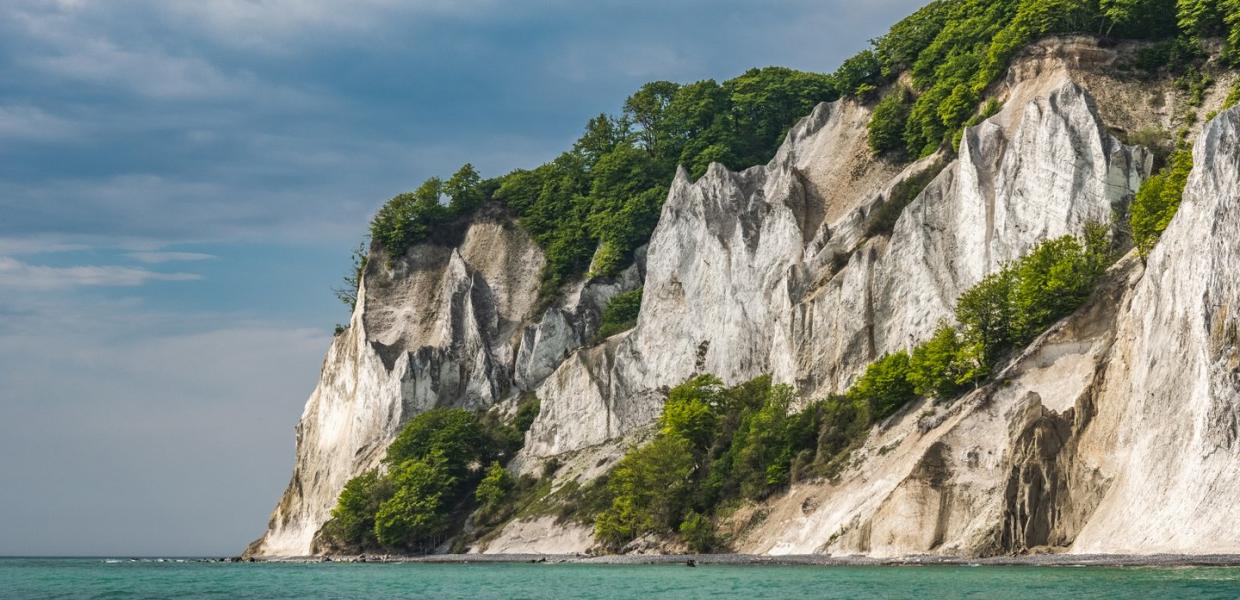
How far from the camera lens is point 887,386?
5822 centimetres

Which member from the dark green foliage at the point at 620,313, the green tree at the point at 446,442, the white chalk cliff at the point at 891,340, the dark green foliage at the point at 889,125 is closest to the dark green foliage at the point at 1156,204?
the white chalk cliff at the point at 891,340

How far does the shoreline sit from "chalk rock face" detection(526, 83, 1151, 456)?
1252 centimetres

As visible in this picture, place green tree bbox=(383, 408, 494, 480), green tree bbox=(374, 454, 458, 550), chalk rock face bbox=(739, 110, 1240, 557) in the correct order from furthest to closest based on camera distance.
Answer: green tree bbox=(383, 408, 494, 480) < green tree bbox=(374, 454, 458, 550) < chalk rock face bbox=(739, 110, 1240, 557)

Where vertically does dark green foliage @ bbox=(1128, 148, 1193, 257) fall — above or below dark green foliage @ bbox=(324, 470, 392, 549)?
above

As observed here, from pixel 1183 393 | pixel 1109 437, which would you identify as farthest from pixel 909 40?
pixel 1183 393

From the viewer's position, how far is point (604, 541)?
67875mm

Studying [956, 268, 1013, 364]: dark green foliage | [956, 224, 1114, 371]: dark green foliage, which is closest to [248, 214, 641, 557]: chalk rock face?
[956, 268, 1013, 364]: dark green foliage

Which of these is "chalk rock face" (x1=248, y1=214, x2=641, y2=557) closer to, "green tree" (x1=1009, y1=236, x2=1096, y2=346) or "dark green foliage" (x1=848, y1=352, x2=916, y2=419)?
"dark green foliage" (x1=848, y1=352, x2=916, y2=419)

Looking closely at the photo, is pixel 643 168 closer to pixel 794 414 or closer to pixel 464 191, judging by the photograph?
pixel 464 191

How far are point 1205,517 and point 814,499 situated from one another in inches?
813

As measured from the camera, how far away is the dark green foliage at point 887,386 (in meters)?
57.8

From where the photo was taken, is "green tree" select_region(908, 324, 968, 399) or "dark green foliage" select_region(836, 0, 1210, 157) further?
"dark green foliage" select_region(836, 0, 1210, 157)

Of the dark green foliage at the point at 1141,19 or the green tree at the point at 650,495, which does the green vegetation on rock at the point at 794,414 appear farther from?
the dark green foliage at the point at 1141,19

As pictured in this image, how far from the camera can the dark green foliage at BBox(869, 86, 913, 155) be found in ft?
256
